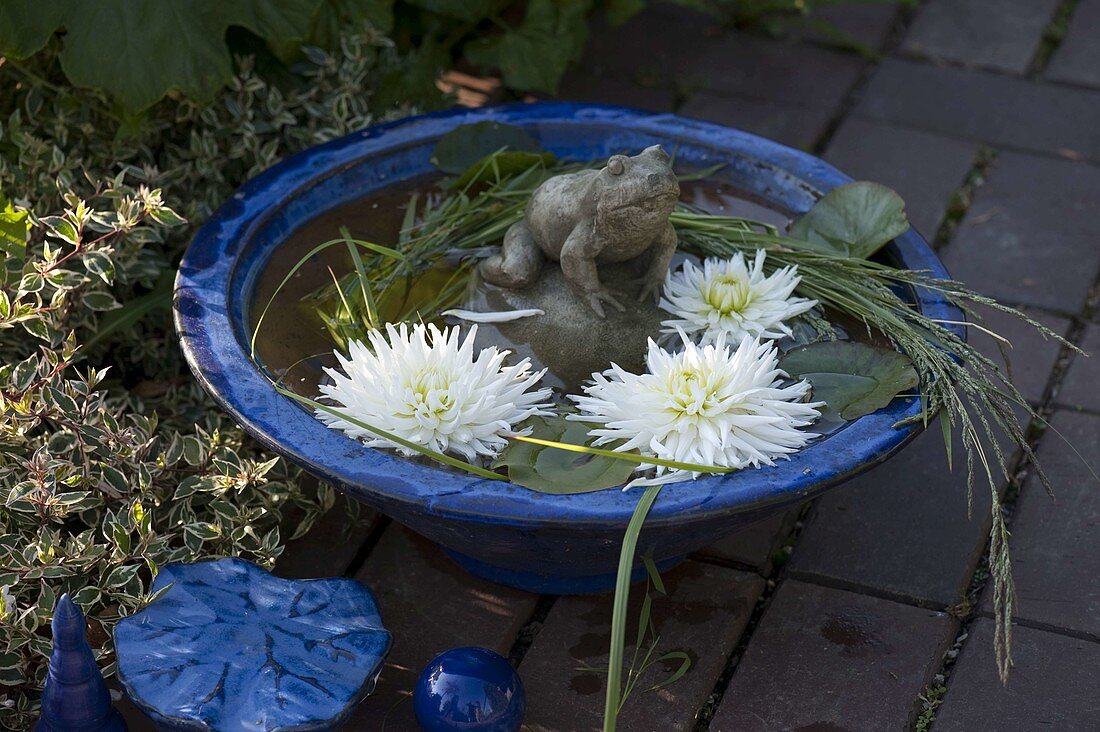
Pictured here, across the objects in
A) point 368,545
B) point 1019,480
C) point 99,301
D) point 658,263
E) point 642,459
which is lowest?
point 368,545

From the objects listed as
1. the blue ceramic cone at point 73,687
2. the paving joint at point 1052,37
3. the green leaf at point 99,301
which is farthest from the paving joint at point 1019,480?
the green leaf at point 99,301

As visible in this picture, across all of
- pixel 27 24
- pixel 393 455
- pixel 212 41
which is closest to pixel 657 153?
pixel 393 455

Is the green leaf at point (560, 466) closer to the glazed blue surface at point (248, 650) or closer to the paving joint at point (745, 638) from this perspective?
the glazed blue surface at point (248, 650)

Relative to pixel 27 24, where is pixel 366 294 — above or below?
below

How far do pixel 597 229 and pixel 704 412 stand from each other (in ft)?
1.12

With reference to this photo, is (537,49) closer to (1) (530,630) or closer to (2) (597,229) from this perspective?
(2) (597,229)

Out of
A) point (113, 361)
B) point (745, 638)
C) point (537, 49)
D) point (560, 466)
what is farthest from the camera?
point (537, 49)

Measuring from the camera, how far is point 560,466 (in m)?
1.76

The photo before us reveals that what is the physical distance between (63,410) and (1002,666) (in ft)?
5.05

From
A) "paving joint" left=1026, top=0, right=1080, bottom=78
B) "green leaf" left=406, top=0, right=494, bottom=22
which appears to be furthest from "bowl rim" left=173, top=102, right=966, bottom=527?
"paving joint" left=1026, top=0, right=1080, bottom=78

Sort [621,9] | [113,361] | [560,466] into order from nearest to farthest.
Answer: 1. [560,466]
2. [113,361]
3. [621,9]

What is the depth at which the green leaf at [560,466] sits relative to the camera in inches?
67.5

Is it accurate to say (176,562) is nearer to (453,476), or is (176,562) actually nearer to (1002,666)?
(453,476)

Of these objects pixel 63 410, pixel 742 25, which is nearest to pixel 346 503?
pixel 63 410
